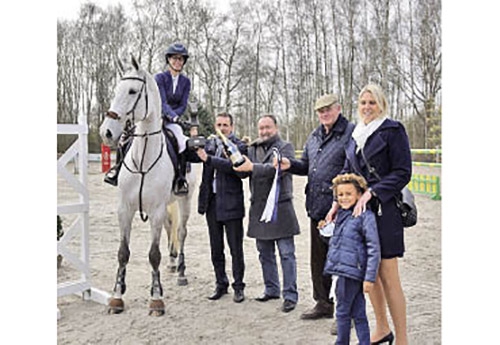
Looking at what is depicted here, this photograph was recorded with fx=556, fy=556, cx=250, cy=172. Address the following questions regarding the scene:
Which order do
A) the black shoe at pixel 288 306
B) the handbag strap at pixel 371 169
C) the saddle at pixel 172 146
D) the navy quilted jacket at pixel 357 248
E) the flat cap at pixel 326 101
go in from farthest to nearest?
the saddle at pixel 172 146 → the black shoe at pixel 288 306 → the flat cap at pixel 326 101 → the handbag strap at pixel 371 169 → the navy quilted jacket at pixel 357 248

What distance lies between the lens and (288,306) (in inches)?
134

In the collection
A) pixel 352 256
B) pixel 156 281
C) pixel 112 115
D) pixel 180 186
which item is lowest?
pixel 156 281

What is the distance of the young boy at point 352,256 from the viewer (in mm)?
2355

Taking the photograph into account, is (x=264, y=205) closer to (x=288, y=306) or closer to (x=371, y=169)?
(x=288, y=306)

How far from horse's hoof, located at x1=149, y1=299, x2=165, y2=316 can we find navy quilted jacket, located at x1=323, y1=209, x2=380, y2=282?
52.6 inches

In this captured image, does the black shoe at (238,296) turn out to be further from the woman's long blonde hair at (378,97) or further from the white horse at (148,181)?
the woman's long blonde hair at (378,97)

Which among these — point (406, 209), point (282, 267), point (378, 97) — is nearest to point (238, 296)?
point (282, 267)

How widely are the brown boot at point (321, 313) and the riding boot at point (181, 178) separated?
3.59 ft

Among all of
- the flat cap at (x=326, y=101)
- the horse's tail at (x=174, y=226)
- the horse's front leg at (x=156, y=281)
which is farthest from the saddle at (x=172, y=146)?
the flat cap at (x=326, y=101)

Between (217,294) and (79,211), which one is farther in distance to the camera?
(217,294)

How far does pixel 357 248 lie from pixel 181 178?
154 centimetres

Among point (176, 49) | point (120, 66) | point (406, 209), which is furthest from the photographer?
point (176, 49)

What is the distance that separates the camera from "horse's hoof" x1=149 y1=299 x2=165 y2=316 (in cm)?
334
